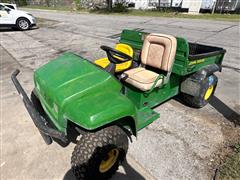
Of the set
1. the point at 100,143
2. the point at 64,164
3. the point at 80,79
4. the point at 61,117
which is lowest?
the point at 64,164

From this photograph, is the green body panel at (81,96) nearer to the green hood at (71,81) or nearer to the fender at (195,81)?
the green hood at (71,81)

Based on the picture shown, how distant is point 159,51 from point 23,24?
384 inches

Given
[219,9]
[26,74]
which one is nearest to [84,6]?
[219,9]

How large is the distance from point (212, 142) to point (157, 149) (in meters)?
0.79

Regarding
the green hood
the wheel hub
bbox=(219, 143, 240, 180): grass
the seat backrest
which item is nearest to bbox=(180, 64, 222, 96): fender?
the seat backrest

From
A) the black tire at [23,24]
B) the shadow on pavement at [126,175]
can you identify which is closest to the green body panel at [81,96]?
the shadow on pavement at [126,175]

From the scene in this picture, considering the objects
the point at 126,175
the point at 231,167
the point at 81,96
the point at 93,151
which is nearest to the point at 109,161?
the point at 126,175

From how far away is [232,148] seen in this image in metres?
2.47

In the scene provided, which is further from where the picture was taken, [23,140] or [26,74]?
[26,74]

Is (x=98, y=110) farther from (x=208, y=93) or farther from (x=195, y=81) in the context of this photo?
(x=208, y=93)

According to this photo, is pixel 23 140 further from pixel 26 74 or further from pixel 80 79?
pixel 26 74

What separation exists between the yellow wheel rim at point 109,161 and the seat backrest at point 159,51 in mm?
1436

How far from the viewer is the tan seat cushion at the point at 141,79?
101 inches

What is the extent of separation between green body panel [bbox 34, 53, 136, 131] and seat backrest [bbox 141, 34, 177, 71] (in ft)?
3.22
